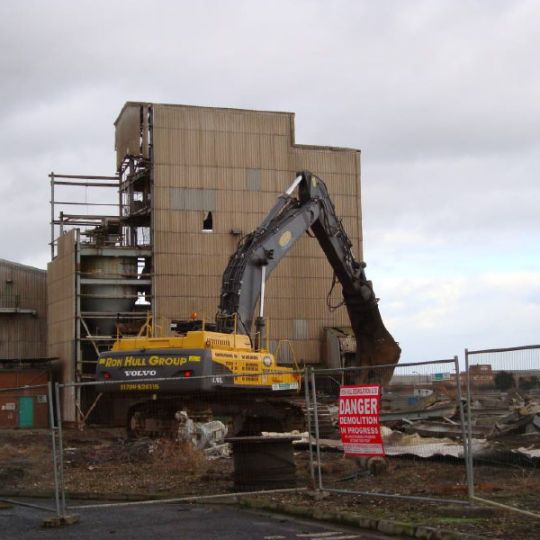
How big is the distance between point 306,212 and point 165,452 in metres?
14.3

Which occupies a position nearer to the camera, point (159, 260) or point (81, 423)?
point (81, 423)

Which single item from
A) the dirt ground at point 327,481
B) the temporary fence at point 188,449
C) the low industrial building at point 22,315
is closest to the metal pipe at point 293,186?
the temporary fence at point 188,449

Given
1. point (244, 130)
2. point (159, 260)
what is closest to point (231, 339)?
point (159, 260)

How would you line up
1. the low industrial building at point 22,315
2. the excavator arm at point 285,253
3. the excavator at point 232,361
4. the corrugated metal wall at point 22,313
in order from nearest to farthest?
the excavator at point 232,361 < the excavator arm at point 285,253 < the low industrial building at point 22,315 < the corrugated metal wall at point 22,313

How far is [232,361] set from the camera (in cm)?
2488

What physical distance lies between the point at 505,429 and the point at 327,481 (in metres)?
4.04

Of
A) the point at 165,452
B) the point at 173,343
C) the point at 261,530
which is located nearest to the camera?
the point at 261,530

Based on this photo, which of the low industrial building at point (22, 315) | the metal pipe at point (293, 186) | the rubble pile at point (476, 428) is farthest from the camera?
the low industrial building at point (22, 315)

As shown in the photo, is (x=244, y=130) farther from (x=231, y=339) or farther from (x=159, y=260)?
(x=231, y=339)

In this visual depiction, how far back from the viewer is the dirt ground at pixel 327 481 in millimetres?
10992

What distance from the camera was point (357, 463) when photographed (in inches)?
631

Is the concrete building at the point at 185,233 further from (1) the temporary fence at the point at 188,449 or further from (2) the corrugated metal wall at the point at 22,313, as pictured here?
(1) the temporary fence at the point at 188,449

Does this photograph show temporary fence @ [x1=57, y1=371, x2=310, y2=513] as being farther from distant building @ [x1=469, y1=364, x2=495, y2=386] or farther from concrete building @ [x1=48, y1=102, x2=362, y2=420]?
concrete building @ [x1=48, y1=102, x2=362, y2=420]

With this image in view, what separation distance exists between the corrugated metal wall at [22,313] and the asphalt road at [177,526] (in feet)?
117
